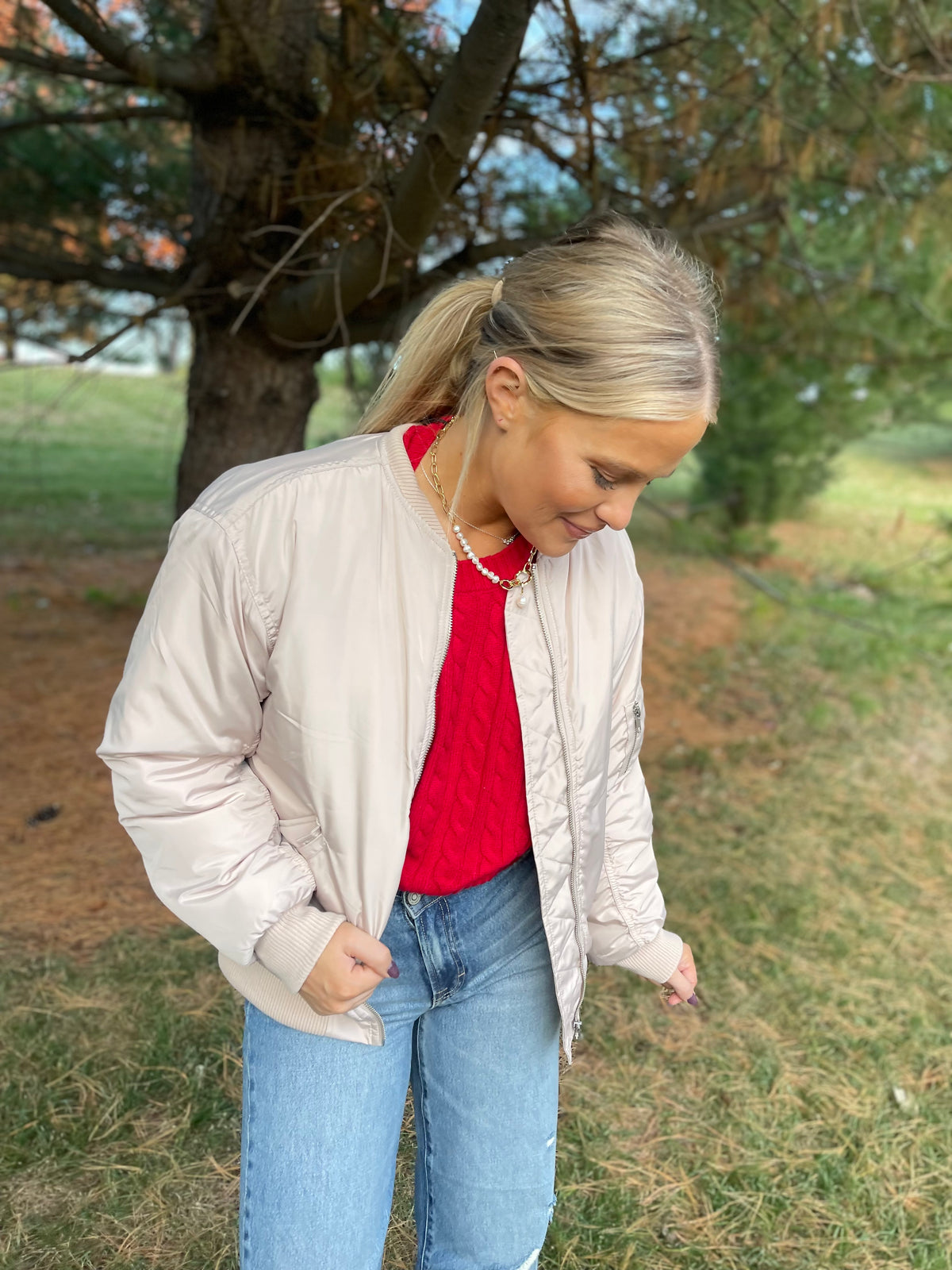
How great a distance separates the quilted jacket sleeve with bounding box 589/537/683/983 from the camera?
5.24 ft

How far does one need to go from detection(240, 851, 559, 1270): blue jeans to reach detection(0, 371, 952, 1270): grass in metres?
0.62

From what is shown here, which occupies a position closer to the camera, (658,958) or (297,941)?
(297,941)

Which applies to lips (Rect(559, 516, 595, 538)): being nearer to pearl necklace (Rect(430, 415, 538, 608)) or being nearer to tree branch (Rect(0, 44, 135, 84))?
pearl necklace (Rect(430, 415, 538, 608))

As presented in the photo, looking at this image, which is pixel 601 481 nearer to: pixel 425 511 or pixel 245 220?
pixel 425 511

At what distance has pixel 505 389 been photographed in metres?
1.33

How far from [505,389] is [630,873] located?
0.73m

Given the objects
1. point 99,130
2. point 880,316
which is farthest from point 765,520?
point 99,130

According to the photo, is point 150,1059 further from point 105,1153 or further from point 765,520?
point 765,520

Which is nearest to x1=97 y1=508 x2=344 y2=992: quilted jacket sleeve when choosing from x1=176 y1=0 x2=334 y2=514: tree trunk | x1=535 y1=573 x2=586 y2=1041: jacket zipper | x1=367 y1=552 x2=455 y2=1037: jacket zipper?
x1=367 y1=552 x2=455 y2=1037: jacket zipper

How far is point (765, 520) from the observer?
26.9 ft

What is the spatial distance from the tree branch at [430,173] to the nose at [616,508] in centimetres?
145

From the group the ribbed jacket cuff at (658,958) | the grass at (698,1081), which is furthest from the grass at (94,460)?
the ribbed jacket cuff at (658,958)

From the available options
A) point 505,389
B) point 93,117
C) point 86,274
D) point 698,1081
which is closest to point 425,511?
point 505,389

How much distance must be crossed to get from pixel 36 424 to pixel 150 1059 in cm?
180
